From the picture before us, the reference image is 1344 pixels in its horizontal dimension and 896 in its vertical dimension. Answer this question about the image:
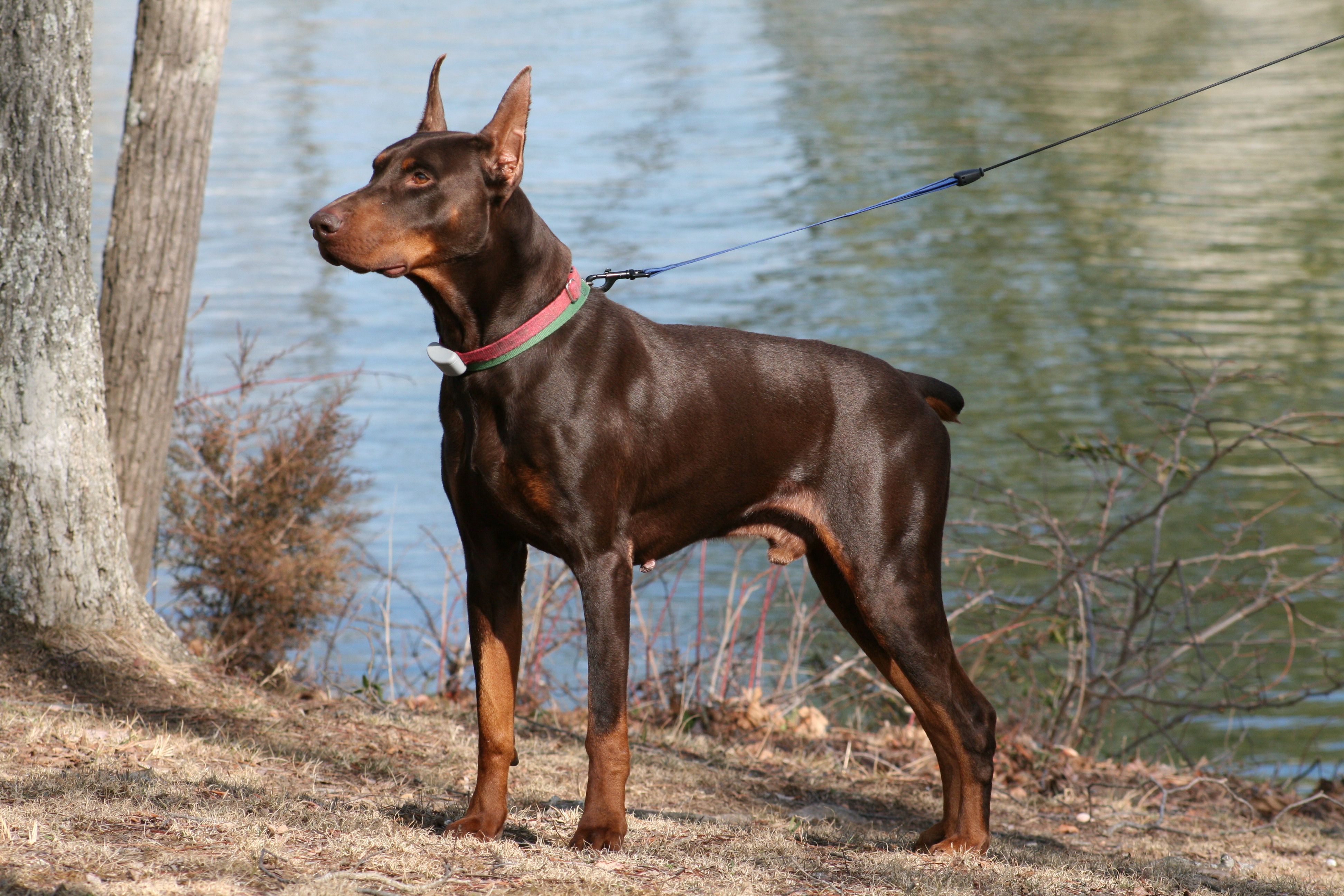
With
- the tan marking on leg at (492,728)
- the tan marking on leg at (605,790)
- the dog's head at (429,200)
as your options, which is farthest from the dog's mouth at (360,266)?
the tan marking on leg at (605,790)

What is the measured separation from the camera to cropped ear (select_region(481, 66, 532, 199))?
3949 millimetres

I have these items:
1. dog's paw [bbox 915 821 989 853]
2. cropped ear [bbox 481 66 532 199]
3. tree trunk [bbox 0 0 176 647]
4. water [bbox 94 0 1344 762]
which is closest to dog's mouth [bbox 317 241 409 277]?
cropped ear [bbox 481 66 532 199]

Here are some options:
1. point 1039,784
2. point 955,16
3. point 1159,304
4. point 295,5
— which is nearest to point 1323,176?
point 1159,304

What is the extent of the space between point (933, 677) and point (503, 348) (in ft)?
5.99

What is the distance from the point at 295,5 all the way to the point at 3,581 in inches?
2140

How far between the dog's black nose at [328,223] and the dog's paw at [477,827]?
1825 millimetres

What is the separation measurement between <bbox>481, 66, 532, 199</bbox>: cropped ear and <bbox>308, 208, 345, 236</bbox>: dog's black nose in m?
0.45

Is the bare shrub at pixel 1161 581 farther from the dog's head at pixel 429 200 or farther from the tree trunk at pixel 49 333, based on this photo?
the tree trunk at pixel 49 333

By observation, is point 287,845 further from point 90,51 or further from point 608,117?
point 608,117

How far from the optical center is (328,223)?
3732mm

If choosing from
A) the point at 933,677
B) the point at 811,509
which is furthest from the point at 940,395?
the point at 933,677

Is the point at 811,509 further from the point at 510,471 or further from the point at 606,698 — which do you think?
the point at 510,471

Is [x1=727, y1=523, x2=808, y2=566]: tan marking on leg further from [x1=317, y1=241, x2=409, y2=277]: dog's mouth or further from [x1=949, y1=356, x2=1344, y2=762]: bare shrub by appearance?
[x1=949, y1=356, x2=1344, y2=762]: bare shrub

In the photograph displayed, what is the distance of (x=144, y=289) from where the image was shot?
680 centimetres
